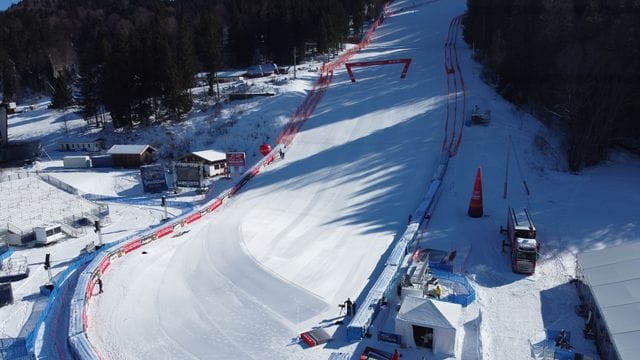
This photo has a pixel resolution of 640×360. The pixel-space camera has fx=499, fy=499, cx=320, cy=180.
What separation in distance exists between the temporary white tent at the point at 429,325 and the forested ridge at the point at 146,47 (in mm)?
32154

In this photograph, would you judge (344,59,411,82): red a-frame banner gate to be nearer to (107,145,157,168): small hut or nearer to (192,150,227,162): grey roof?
(192,150,227,162): grey roof

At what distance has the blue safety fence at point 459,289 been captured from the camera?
16156 mm

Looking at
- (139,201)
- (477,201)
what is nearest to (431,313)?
(477,201)

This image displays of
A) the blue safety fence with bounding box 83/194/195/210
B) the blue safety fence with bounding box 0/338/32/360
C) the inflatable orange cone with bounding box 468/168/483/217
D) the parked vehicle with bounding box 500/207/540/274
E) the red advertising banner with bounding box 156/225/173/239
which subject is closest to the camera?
the blue safety fence with bounding box 0/338/32/360

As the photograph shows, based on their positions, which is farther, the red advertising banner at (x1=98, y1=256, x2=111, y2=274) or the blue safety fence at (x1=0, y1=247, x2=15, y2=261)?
the blue safety fence at (x1=0, y1=247, x2=15, y2=261)

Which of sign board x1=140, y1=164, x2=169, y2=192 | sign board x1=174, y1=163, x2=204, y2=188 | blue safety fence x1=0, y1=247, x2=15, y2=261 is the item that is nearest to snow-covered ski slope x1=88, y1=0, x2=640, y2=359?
sign board x1=174, y1=163, x2=204, y2=188

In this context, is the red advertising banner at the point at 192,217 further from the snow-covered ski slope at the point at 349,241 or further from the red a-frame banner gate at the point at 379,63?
the red a-frame banner gate at the point at 379,63

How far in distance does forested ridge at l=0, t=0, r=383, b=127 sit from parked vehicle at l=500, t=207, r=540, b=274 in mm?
→ 30104

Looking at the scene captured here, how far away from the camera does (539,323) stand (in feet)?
50.3

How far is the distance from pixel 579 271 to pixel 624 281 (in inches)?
92.5

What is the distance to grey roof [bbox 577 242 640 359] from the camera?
1255 centimetres

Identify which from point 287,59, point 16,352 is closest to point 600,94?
point 16,352

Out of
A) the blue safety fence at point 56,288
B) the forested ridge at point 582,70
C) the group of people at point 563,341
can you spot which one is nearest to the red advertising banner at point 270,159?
the blue safety fence at point 56,288

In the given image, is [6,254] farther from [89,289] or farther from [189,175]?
[189,175]
